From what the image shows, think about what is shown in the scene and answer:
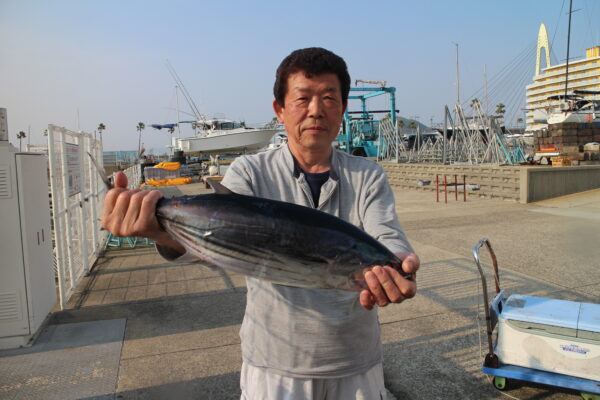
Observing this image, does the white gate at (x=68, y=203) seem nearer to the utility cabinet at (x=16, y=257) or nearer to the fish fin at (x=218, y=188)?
the utility cabinet at (x=16, y=257)

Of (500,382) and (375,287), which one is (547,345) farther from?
(375,287)

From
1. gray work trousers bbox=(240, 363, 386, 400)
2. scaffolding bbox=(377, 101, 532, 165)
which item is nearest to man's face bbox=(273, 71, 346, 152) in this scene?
gray work trousers bbox=(240, 363, 386, 400)

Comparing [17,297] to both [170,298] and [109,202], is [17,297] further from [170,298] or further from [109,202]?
[109,202]

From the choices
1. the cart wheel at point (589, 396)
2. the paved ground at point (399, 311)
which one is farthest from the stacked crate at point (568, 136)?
the cart wheel at point (589, 396)

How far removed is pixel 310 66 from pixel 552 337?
276cm

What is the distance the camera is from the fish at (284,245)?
55.9 inches

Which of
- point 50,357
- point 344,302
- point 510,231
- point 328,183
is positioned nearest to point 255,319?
point 344,302

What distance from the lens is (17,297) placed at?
4086mm

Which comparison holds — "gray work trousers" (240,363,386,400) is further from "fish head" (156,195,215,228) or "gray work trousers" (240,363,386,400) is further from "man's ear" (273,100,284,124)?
"man's ear" (273,100,284,124)

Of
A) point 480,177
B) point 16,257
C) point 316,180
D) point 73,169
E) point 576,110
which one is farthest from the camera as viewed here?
point 576,110

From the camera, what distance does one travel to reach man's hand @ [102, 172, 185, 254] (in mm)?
1557

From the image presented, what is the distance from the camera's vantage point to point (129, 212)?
1562 millimetres

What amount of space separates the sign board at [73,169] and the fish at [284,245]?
16.7 feet

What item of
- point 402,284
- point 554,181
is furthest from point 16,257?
point 554,181
